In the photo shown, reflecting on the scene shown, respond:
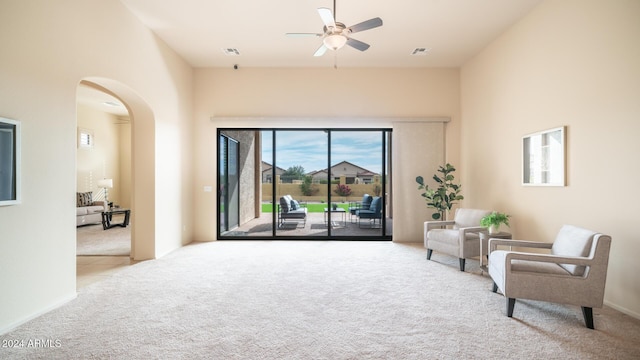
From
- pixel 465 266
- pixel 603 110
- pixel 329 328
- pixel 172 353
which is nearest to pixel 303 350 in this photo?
pixel 329 328

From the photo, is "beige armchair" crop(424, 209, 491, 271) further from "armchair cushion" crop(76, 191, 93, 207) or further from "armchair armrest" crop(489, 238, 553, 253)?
"armchair cushion" crop(76, 191, 93, 207)

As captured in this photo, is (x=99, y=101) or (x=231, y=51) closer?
(x=231, y=51)

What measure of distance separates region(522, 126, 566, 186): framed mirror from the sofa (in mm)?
9686

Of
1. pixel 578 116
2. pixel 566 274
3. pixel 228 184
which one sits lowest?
pixel 566 274

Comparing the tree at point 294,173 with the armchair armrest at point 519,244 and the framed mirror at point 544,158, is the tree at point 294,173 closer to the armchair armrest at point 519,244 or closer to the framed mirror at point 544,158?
the armchair armrest at point 519,244

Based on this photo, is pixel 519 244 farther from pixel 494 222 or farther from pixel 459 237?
pixel 459 237

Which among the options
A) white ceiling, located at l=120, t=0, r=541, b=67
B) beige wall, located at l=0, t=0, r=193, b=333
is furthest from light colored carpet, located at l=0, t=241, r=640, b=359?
white ceiling, located at l=120, t=0, r=541, b=67

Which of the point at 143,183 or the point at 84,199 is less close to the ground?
the point at 143,183

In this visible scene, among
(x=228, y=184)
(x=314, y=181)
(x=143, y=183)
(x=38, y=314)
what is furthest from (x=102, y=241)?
(x=314, y=181)

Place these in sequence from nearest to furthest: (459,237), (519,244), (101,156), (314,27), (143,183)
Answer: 1. (519,244)
2. (459,237)
3. (314,27)
4. (143,183)
5. (101,156)

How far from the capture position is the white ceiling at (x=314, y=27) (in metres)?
3.78

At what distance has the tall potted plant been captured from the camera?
5.28 metres

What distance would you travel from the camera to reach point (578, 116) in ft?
10.7

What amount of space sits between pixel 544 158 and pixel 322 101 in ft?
12.4
